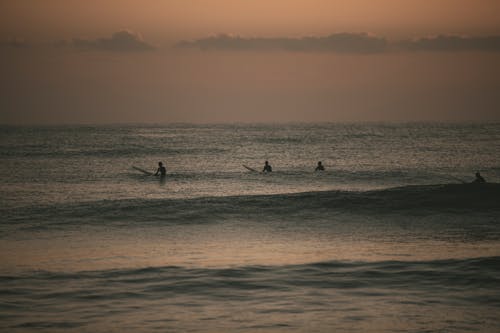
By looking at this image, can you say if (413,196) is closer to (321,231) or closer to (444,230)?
(444,230)

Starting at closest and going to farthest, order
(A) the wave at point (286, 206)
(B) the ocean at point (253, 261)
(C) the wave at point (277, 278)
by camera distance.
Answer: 1. (B) the ocean at point (253, 261)
2. (C) the wave at point (277, 278)
3. (A) the wave at point (286, 206)

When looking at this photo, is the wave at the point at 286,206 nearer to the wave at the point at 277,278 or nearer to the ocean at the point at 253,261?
the ocean at the point at 253,261

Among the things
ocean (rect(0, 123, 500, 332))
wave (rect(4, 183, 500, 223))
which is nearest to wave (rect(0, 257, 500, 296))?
ocean (rect(0, 123, 500, 332))

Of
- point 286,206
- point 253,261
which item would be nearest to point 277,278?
point 253,261

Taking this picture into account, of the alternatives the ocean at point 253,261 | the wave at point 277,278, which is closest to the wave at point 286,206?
A: the ocean at point 253,261

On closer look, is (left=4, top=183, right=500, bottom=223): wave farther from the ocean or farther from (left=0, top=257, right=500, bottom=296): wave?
(left=0, top=257, right=500, bottom=296): wave

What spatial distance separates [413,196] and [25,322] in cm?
1888

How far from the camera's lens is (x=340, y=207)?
923 inches

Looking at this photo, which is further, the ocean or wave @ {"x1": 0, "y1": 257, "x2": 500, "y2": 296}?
wave @ {"x1": 0, "y1": 257, "x2": 500, "y2": 296}

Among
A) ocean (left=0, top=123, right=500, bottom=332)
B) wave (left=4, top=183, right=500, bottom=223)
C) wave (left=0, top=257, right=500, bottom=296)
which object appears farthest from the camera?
wave (left=4, top=183, right=500, bottom=223)

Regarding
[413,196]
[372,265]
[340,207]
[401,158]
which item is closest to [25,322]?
[372,265]

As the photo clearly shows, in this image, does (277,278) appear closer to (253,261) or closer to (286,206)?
(253,261)

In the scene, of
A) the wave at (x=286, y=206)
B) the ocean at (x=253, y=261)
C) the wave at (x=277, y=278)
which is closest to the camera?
the ocean at (x=253, y=261)

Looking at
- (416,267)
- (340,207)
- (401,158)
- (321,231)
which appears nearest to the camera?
(416,267)
